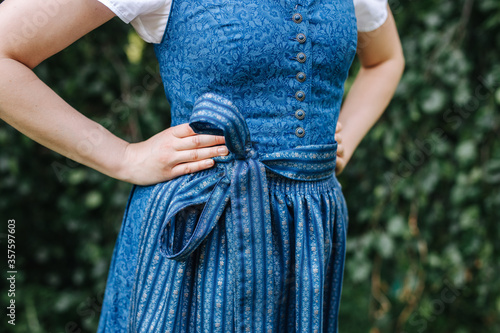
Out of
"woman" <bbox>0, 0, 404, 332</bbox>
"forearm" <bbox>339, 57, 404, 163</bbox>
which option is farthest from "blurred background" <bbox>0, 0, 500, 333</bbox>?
"woman" <bbox>0, 0, 404, 332</bbox>

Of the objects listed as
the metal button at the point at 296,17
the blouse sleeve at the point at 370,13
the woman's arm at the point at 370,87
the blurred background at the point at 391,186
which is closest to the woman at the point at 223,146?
the metal button at the point at 296,17

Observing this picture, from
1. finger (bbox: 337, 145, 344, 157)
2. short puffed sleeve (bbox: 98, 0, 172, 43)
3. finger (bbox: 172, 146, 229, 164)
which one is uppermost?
short puffed sleeve (bbox: 98, 0, 172, 43)

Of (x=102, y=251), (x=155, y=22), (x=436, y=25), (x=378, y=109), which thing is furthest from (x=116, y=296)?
(x=436, y=25)

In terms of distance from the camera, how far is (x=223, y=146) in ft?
2.21

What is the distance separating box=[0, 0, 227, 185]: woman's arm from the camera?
614mm

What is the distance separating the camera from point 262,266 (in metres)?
0.64

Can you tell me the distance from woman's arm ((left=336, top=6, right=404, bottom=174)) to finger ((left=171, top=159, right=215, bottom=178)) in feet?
1.17

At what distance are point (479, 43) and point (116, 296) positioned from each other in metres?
1.20

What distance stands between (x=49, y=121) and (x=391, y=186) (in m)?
1.11

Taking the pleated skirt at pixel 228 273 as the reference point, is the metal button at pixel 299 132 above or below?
above

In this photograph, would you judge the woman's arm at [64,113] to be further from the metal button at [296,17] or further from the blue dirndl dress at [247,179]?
the metal button at [296,17]

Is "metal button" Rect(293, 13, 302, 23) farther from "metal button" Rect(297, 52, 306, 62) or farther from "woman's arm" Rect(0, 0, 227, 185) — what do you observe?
"woman's arm" Rect(0, 0, 227, 185)

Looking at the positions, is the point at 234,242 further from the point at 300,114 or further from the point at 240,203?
the point at 300,114

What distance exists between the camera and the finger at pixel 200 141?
0.68m
